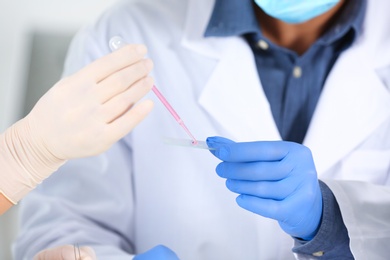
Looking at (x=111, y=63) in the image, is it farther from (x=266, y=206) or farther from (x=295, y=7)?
(x=295, y=7)

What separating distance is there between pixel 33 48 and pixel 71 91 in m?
0.96

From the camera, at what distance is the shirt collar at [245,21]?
1.07 m

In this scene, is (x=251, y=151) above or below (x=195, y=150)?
above

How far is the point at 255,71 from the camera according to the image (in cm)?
106

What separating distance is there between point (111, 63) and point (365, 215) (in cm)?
43

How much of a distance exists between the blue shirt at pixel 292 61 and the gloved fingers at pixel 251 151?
0.94 ft

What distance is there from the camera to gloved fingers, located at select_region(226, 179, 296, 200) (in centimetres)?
78

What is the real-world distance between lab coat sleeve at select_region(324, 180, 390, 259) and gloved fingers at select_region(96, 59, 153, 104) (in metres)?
0.34

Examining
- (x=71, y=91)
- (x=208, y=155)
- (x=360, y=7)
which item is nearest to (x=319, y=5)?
A: (x=360, y=7)

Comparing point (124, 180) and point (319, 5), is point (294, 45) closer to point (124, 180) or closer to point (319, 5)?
point (319, 5)

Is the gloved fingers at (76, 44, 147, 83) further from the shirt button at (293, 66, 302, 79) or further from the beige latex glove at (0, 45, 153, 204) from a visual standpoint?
the shirt button at (293, 66, 302, 79)

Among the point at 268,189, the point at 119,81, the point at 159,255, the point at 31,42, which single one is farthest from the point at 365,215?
the point at 31,42

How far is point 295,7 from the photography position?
96 centimetres

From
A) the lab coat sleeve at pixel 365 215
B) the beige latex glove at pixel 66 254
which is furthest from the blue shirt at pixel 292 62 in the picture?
the beige latex glove at pixel 66 254
